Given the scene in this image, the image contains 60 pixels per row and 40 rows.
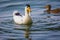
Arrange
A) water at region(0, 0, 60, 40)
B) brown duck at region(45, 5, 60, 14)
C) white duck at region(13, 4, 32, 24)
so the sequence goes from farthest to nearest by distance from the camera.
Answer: brown duck at region(45, 5, 60, 14) → white duck at region(13, 4, 32, 24) → water at region(0, 0, 60, 40)

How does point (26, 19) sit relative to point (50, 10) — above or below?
below

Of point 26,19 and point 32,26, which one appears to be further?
point 26,19

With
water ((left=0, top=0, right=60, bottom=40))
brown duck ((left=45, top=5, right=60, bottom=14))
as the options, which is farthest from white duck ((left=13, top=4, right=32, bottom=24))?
brown duck ((left=45, top=5, right=60, bottom=14))

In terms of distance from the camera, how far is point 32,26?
1430 centimetres

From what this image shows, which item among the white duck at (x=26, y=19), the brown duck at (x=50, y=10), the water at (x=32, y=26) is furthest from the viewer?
the brown duck at (x=50, y=10)

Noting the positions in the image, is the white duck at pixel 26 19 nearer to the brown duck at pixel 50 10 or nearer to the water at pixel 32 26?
the water at pixel 32 26

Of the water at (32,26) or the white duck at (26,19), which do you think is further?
the white duck at (26,19)

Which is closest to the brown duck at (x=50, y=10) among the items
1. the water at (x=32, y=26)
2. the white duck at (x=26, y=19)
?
the water at (x=32, y=26)

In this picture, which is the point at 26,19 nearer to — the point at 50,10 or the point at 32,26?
the point at 32,26

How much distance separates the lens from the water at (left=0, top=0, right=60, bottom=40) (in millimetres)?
12289

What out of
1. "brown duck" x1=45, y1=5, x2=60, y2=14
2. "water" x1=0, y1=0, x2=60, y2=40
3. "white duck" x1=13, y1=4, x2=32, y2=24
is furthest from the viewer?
"brown duck" x1=45, y1=5, x2=60, y2=14

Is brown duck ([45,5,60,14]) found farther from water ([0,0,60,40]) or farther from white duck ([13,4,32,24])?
white duck ([13,4,32,24])

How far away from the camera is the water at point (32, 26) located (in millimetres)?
12289

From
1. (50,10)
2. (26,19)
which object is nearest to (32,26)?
(26,19)
